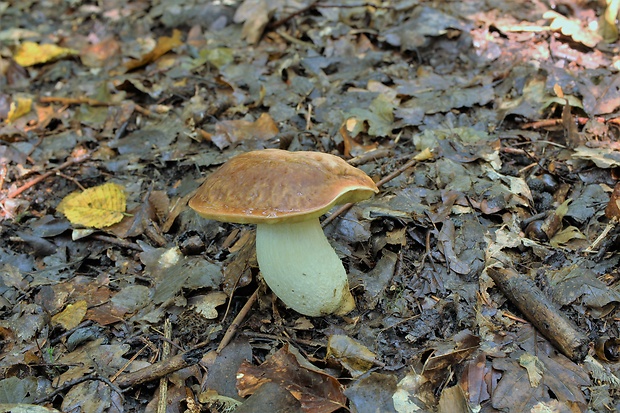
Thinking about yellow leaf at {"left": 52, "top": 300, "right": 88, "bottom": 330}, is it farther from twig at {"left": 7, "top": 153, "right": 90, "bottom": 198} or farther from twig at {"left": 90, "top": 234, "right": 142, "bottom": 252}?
twig at {"left": 7, "top": 153, "right": 90, "bottom": 198}

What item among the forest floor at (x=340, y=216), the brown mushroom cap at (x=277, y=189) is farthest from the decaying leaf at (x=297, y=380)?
the brown mushroom cap at (x=277, y=189)

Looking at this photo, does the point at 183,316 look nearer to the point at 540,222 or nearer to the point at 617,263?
the point at 540,222

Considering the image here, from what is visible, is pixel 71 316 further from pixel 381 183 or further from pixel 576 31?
pixel 576 31

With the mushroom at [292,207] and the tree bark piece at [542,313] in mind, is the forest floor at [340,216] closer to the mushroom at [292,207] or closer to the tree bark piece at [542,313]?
the tree bark piece at [542,313]

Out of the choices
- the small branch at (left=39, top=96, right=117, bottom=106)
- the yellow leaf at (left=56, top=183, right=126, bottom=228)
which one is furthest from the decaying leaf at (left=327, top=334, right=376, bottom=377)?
the small branch at (left=39, top=96, right=117, bottom=106)

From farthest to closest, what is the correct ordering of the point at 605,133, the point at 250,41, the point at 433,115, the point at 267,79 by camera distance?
the point at 250,41, the point at 267,79, the point at 433,115, the point at 605,133

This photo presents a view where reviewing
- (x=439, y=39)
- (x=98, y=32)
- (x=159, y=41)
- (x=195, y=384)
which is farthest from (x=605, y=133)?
(x=98, y=32)

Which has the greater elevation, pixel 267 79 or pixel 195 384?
pixel 267 79
